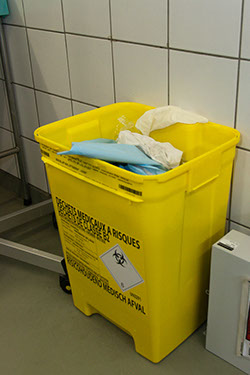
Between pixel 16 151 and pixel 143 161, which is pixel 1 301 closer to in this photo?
pixel 16 151

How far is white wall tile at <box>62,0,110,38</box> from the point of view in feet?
4.78

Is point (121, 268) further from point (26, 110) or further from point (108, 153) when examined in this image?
point (26, 110)

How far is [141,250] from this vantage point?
44.3 inches

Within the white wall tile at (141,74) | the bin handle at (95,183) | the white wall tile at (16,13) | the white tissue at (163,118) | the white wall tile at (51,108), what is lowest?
the white wall tile at (51,108)

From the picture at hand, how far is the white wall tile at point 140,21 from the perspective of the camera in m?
1.29

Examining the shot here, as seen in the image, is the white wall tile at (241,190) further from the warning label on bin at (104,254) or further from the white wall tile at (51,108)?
the white wall tile at (51,108)

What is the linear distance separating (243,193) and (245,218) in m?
0.08

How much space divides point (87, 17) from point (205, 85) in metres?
0.53

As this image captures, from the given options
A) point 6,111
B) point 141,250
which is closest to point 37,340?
point 141,250

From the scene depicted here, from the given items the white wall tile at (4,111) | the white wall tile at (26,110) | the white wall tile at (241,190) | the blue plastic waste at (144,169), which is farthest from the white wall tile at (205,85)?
the white wall tile at (4,111)

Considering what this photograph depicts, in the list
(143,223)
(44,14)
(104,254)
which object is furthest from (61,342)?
(44,14)

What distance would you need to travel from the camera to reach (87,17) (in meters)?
1.52

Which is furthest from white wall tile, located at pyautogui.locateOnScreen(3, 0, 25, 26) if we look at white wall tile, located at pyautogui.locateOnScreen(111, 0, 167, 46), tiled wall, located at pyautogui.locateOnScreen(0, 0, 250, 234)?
white wall tile, located at pyautogui.locateOnScreen(111, 0, 167, 46)

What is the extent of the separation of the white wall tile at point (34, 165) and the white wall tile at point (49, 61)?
338 mm
